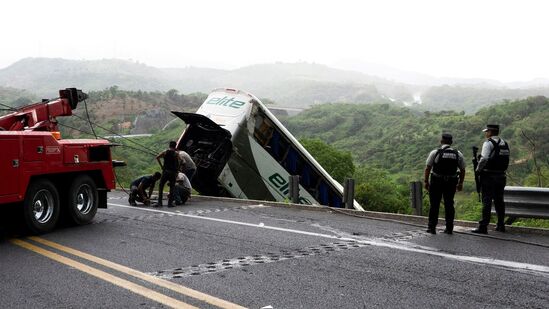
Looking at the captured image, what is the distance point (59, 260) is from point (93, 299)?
1817 mm

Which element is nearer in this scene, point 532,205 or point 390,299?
point 390,299

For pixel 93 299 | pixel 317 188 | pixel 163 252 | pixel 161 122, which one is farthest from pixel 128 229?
pixel 161 122

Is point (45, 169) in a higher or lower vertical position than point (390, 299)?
higher

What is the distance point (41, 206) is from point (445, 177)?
643 centimetres

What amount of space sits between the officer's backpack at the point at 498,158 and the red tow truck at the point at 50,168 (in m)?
6.59

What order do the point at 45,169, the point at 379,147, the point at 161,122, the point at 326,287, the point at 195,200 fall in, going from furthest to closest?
the point at 161,122 → the point at 379,147 → the point at 195,200 → the point at 45,169 → the point at 326,287

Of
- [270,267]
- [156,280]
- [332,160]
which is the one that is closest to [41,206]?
[156,280]

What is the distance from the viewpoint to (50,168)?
792 cm

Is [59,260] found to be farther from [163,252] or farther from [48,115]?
[48,115]

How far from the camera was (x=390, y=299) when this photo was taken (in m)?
4.53

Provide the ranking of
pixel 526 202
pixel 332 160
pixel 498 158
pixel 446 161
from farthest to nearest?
pixel 332 160 < pixel 526 202 < pixel 446 161 < pixel 498 158

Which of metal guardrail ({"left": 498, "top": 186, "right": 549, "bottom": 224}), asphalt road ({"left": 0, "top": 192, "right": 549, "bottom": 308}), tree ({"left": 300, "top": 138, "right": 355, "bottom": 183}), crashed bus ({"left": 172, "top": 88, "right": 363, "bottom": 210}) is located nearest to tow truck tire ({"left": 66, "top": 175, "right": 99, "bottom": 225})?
asphalt road ({"left": 0, "top": 192, "right": 549, "bottom": 308})

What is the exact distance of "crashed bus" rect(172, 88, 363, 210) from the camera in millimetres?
14969

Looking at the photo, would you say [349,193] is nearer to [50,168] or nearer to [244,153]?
[244,153]
